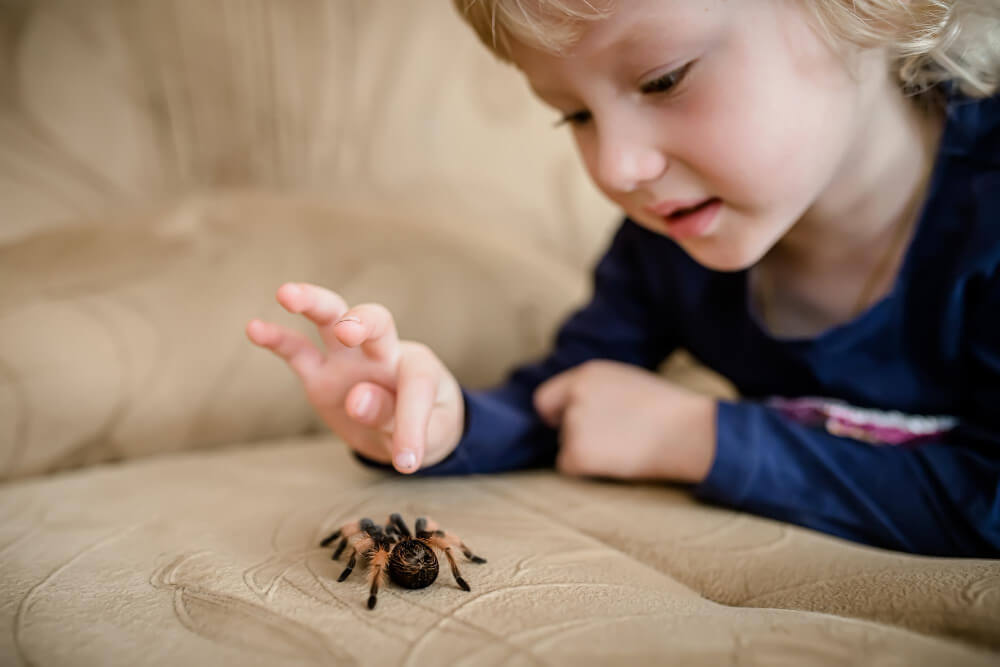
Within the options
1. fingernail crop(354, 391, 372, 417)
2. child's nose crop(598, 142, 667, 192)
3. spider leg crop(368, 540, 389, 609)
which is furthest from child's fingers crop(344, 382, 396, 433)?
child's nose crop(598, 142, 667, 192)

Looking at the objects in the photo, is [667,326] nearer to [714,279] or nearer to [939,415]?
[714,279]

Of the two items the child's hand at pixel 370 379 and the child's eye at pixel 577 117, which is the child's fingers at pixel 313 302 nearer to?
the child's hand at pixel 370 379

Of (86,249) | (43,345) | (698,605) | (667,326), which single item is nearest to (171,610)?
(698,605)

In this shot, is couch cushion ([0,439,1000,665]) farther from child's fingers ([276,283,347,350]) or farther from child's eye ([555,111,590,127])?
child's eye ([555,111,590,127])

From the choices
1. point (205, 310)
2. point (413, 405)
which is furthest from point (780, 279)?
point (205, 310)

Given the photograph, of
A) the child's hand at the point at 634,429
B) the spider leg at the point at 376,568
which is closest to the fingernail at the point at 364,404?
the spider leg at the point at 376,568

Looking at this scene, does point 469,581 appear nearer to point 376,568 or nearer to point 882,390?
point 376,568
